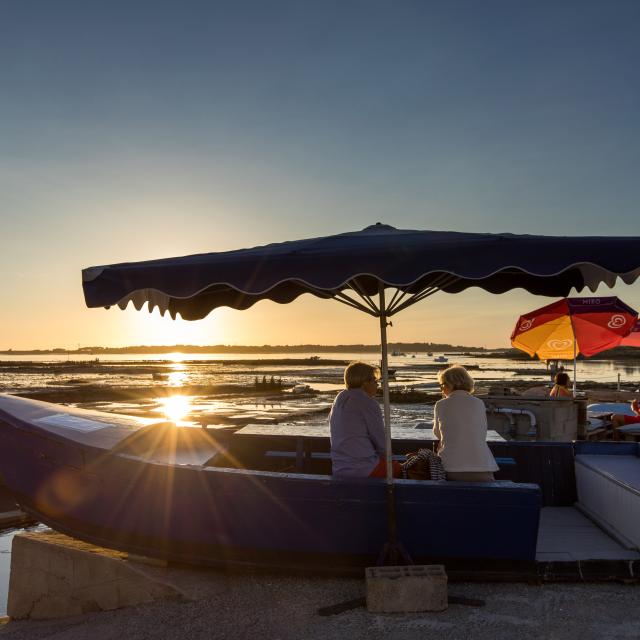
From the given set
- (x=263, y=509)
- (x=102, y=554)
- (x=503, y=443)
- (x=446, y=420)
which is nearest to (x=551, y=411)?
(x=503, y=443)

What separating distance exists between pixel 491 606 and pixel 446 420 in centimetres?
137

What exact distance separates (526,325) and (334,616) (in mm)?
9821

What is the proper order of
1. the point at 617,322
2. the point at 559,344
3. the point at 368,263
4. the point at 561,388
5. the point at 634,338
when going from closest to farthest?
the point at 368,263, the point at 561,388, the point at 617,322, the point at 559,344, the point at 634,338

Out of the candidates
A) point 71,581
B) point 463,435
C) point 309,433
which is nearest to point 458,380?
point 463,435

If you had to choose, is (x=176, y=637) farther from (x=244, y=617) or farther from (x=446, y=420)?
(x=446, y=420)

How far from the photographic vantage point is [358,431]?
4.86m

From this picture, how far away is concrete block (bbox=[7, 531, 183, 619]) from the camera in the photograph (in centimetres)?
496

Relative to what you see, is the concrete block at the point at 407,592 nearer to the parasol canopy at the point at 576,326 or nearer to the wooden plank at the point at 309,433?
the wooden plank at the point at 309,433

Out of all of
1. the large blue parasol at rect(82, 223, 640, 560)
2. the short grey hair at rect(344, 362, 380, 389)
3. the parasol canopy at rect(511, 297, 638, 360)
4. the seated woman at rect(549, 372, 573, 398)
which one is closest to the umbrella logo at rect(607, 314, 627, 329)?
the parasol canopy at rect(511, 297, 638, 360)

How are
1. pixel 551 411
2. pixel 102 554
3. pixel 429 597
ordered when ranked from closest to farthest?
pixel 429 597 < pixel 102 554 < pixel 551 411

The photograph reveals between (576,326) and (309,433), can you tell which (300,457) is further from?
(576,326)

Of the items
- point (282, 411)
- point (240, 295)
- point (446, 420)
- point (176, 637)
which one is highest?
point (240, 295)

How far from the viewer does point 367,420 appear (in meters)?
4.83

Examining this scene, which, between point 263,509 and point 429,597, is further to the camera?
point 263,509
